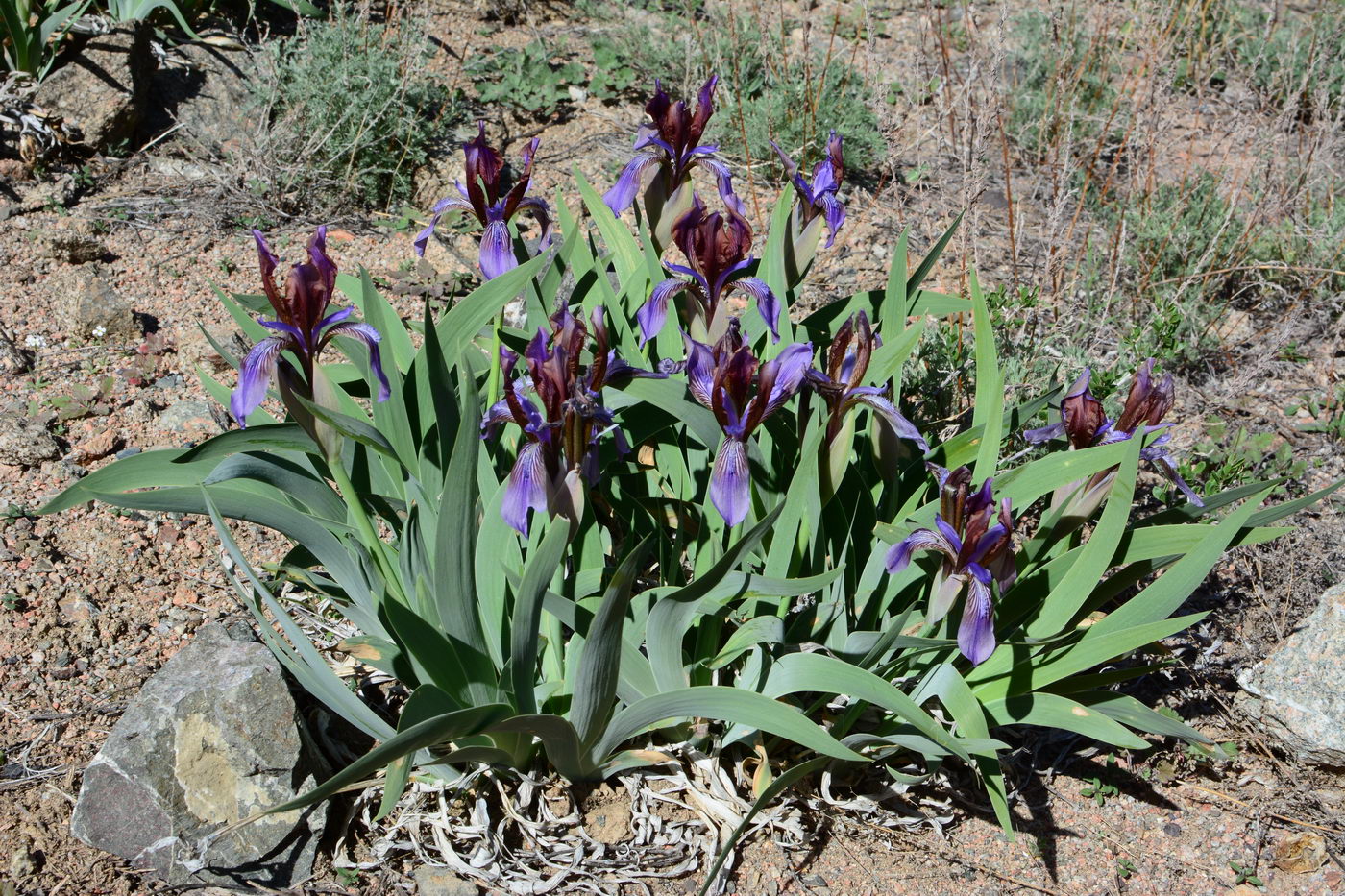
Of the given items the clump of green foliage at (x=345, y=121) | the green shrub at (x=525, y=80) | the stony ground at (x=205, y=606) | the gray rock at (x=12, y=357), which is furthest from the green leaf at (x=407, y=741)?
the green shrub at (x=525, y=80)

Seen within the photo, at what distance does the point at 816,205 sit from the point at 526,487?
988 millimetres

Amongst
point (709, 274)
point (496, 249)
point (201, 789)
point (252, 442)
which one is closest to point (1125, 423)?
point (709, 274)

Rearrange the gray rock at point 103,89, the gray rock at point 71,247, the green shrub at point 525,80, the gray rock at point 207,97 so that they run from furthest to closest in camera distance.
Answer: the green shrub at point 525,80 → the gray rock at point 207,97 → the gray rock at point 103,89 → the gray rock at point 71,247

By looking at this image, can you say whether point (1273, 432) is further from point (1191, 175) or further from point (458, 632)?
point (458, 632)

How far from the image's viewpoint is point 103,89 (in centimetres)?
399

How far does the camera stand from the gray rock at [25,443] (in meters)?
2.79

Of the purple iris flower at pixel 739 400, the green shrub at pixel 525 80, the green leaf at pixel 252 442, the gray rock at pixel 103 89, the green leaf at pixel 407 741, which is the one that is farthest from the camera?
the green shrub at pixel 525 80

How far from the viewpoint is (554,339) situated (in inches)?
60.5

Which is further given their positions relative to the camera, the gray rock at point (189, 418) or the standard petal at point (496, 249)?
the gray rock at point (189, 418)

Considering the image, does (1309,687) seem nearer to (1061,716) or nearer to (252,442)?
(1061,716)

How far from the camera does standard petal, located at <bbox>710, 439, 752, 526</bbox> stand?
1613mm

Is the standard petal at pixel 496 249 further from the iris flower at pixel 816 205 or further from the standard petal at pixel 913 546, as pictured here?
the standard petal at pixel 913 546

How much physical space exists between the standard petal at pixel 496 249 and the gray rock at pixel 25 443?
168cm

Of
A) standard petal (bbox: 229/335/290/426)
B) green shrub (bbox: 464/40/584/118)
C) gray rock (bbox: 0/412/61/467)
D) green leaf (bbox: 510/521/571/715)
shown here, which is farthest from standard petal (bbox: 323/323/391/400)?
green shrub (bbox: 464/40/584/118)
